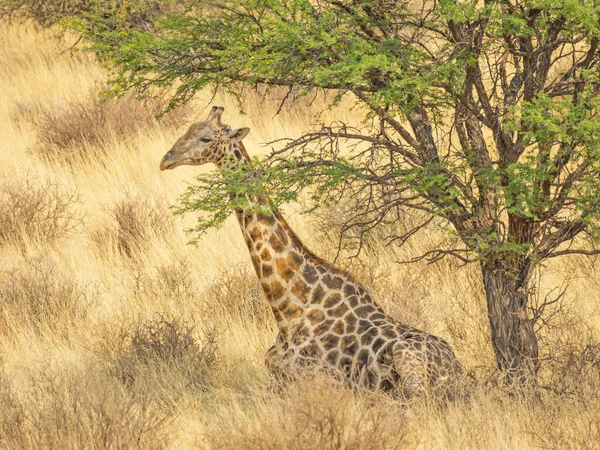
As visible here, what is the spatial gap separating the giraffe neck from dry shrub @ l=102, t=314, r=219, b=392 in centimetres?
95

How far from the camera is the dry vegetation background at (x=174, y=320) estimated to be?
5.62m

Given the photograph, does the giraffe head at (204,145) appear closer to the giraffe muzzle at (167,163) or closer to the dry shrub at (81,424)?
the giraffe muzzle at (167,163)

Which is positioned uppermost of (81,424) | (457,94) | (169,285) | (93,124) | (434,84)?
(434,84)

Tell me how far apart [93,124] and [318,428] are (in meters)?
9.33

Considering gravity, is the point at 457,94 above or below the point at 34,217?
above

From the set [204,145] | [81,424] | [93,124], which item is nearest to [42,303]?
[204,145]

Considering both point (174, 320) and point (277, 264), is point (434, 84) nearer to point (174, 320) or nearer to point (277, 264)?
point (277, 264)

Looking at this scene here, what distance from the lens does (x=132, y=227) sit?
1062 centimetres

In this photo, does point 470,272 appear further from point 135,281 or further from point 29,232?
point 29,232

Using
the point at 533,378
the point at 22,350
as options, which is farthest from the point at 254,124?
the point at 533,378

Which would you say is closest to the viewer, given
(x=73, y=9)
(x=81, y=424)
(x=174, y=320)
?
(x=81, y=424)

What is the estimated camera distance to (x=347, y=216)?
998cm

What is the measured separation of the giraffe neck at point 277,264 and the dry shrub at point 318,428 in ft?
3.79

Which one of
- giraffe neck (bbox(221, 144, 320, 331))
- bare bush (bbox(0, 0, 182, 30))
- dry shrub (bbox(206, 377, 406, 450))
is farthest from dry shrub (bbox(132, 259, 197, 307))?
bare bush (bbox(0, 0, 182, 30))
